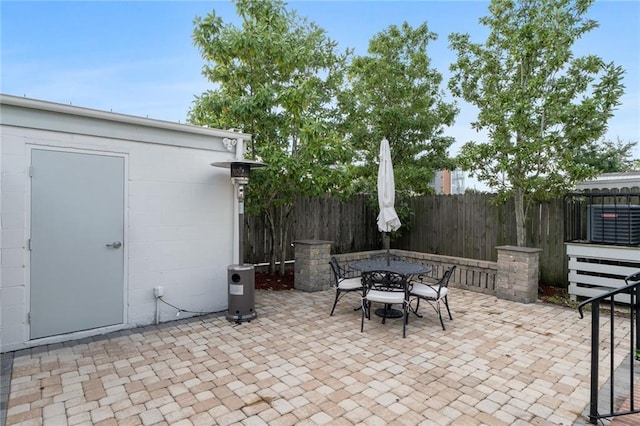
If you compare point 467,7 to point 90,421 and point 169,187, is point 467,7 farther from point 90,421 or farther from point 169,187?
point 90,421

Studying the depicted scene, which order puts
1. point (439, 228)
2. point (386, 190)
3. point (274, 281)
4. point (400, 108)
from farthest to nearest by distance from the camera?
point (439, 228), point (400, 108), point (274, 281), point (386, 190)

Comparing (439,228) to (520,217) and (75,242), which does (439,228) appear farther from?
(75,242)

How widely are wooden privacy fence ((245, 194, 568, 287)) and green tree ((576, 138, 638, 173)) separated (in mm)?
10824

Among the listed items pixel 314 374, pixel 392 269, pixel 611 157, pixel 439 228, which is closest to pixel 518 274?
pixel 392 269

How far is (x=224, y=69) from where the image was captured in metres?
6.45

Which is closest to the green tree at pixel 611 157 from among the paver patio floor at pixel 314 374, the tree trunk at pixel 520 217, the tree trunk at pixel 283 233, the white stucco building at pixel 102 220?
the tree trunk at pixel 520 217

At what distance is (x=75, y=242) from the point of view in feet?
13.6

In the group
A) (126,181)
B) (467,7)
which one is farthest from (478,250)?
(126,181)

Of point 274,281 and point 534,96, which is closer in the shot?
point 534,96

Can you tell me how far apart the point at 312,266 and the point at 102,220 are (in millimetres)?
3607

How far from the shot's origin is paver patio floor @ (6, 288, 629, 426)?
266 cm

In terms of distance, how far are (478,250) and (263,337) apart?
5733mm

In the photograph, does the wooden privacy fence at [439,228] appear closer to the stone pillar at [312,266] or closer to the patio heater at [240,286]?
the stone pillar at [312,266]

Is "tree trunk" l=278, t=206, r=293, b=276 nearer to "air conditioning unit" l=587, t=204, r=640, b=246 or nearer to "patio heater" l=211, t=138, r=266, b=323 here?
"patio heater" l=211, t=138, r=266, b=323
